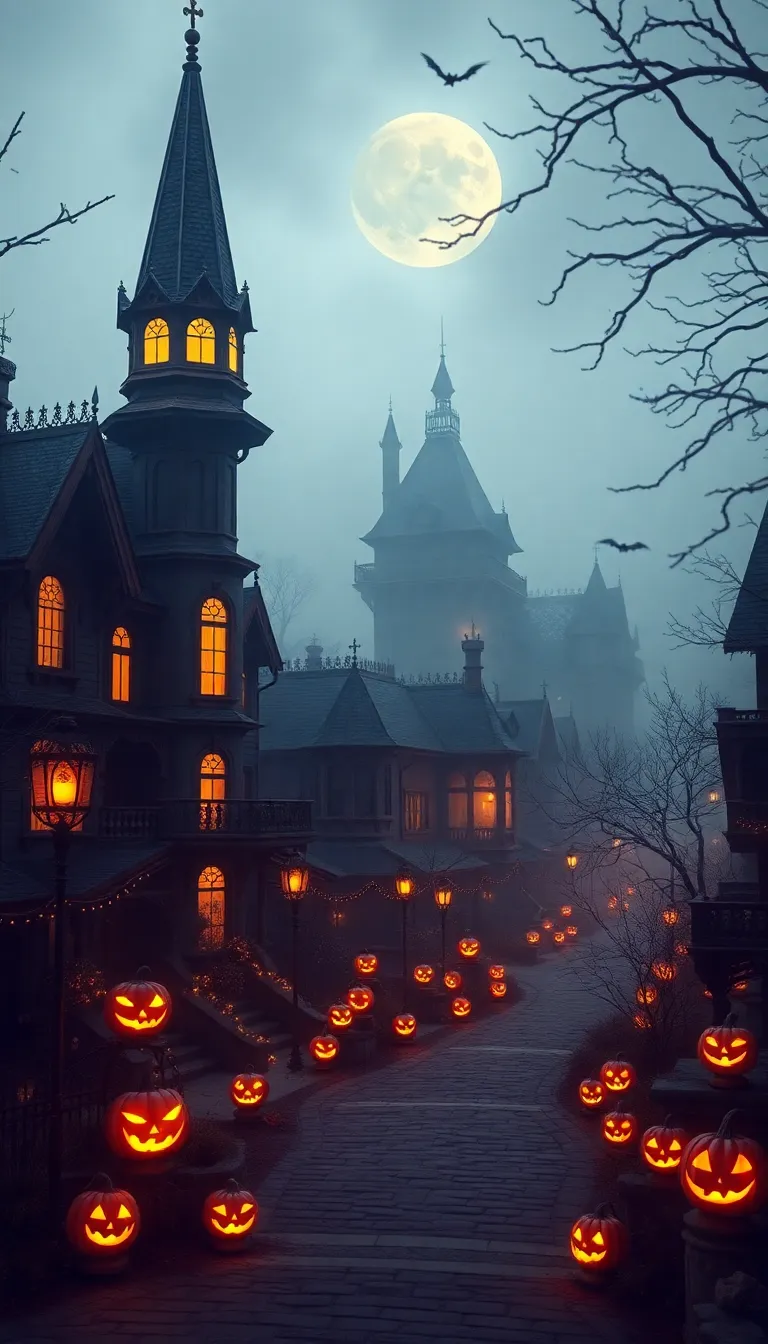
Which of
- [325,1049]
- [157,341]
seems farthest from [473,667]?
[325,1049]

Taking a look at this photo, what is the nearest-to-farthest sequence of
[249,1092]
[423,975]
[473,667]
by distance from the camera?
[249,1092]
[423,975]
[473,667]

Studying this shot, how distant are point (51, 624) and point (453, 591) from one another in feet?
196

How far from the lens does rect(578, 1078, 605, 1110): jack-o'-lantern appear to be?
18.8m

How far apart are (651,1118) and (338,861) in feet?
77.4

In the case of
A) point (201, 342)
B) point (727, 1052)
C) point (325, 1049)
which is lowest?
point (325, 1049)

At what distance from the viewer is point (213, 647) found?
30984 millimetres

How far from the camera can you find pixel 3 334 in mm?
26391

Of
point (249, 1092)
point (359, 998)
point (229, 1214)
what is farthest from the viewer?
point (359, 998)

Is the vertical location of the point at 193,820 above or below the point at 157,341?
below

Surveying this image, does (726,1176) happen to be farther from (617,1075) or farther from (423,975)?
(423,975)

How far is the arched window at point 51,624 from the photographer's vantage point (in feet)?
83.0

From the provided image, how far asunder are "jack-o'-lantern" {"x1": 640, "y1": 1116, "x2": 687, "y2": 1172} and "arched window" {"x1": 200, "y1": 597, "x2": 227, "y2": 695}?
19.6 m

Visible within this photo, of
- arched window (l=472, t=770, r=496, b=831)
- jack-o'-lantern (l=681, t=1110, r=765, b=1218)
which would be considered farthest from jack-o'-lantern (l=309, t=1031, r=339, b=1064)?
arched window (l=472, t=770, r=496, b=831)

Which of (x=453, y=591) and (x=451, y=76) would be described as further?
(x=453, y=591)
